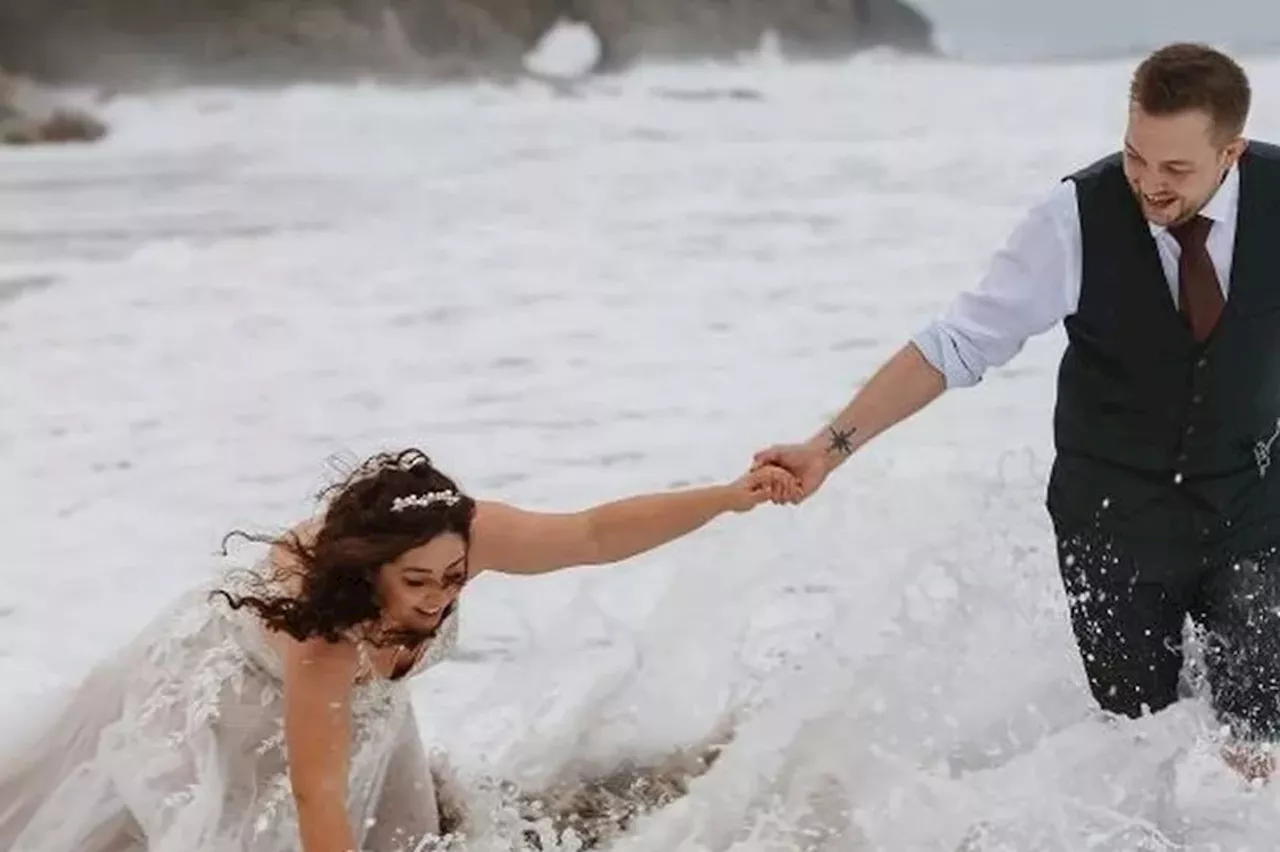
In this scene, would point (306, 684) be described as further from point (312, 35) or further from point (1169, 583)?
point (312, 35)

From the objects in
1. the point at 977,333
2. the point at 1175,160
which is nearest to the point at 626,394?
the point at 977,333

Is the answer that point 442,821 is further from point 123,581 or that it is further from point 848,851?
point 123,581

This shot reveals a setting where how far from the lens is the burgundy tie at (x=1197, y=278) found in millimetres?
1538

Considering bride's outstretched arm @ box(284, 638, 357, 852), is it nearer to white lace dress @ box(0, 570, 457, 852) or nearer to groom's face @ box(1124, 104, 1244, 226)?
white lace dress @ box(0, 570, 457, 852)

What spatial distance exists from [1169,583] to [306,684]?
0.81 meters

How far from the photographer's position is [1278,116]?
2.60 metres

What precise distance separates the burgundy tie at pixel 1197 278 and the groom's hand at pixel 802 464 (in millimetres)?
376

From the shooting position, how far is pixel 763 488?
1706mm

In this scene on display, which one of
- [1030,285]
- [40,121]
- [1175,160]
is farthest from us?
[40,121]

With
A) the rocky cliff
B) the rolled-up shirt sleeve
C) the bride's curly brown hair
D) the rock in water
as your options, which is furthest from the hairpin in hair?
the rock in water

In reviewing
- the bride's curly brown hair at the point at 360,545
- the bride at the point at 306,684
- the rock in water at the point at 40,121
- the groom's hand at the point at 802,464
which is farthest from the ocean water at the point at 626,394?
the bride's curly brown hair at the point at 360,545

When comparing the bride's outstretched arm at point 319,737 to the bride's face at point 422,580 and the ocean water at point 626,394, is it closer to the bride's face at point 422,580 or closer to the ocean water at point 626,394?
the bride's face at point 422,580

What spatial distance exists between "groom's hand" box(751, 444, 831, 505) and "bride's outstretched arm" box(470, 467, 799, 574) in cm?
2

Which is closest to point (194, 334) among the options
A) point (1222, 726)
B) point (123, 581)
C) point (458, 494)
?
point (123, 581)
